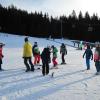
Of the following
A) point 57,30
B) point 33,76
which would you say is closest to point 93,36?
point 57,30

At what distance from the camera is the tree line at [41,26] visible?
105 metres

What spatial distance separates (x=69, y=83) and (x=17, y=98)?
11.3 feet

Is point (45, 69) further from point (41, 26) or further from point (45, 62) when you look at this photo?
point (41, 26)

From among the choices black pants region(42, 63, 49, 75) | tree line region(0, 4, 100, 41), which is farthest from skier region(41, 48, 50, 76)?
tree line region(0, 4, 100, 41)

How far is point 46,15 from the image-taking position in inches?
4707

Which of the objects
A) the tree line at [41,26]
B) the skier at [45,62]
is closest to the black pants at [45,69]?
the skier at [45,62]

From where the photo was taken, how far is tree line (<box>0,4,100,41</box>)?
105062mm

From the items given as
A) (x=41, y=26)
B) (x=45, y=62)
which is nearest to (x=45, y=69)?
(x=45, y=62)

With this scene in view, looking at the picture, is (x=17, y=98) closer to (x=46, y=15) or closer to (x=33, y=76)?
(x=33, y=76)

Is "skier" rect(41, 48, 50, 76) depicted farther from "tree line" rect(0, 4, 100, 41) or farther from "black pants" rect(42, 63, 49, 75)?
"tree line" rect(0, 4, 100, 41)

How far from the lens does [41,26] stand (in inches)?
4291

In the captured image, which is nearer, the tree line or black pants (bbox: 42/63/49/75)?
black pants (bbox: 42/63/49/75)

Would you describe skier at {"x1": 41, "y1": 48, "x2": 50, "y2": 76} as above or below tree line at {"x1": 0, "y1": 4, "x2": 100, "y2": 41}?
below

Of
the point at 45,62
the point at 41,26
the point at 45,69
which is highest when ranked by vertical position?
the point at 41,26
